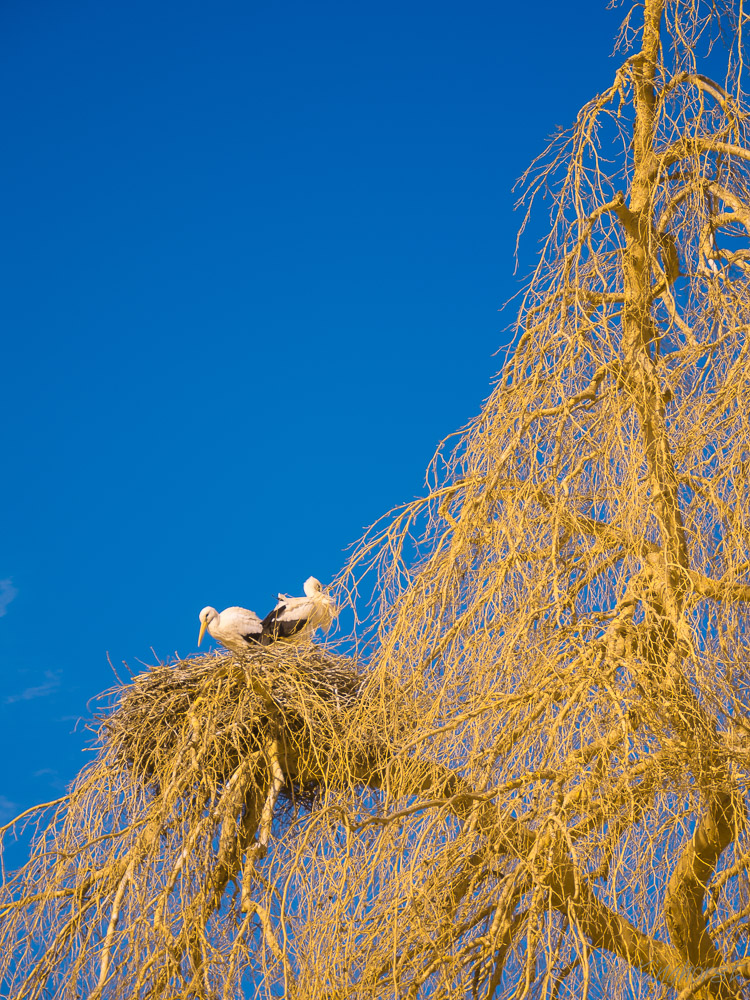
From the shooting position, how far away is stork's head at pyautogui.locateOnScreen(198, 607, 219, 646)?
7.37 meters

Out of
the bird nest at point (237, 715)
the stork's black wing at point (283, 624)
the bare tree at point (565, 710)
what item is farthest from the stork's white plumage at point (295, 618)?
the bare tree at point (565, 710)

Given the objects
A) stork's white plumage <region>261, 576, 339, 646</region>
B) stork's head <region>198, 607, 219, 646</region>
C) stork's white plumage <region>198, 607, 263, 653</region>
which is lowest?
stork's white plumage <region>261, 576, 339, 646</region>

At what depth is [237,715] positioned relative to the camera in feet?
16.4

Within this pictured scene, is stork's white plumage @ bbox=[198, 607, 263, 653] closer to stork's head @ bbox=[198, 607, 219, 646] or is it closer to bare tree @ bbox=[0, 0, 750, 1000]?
stork's head @ bbox=[198, 607, 219, 646]

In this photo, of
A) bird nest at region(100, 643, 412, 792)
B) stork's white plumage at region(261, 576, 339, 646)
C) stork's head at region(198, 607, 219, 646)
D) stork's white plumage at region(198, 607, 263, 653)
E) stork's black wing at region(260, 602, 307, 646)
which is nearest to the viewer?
bird nest at region(100, 643, 412, 792)

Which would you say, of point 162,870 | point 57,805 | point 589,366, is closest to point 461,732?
point 589,366

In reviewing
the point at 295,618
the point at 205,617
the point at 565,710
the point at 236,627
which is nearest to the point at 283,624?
the point at 295,618

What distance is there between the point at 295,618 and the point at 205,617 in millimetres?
1141

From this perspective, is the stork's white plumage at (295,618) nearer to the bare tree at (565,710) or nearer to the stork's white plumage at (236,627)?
the stork's white plumage at (236,627)

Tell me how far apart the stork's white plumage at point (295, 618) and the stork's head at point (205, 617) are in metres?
0.76

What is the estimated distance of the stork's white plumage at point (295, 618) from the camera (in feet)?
20.8

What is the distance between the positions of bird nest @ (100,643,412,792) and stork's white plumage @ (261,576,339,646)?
0.49 meters

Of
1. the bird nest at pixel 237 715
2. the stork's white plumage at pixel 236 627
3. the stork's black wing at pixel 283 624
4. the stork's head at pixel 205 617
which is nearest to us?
the bird nest at pixel 237 715

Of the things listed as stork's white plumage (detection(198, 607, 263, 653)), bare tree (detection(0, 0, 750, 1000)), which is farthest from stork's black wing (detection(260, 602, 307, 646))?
bare tree (detection(0, 0, 750, 1000))
